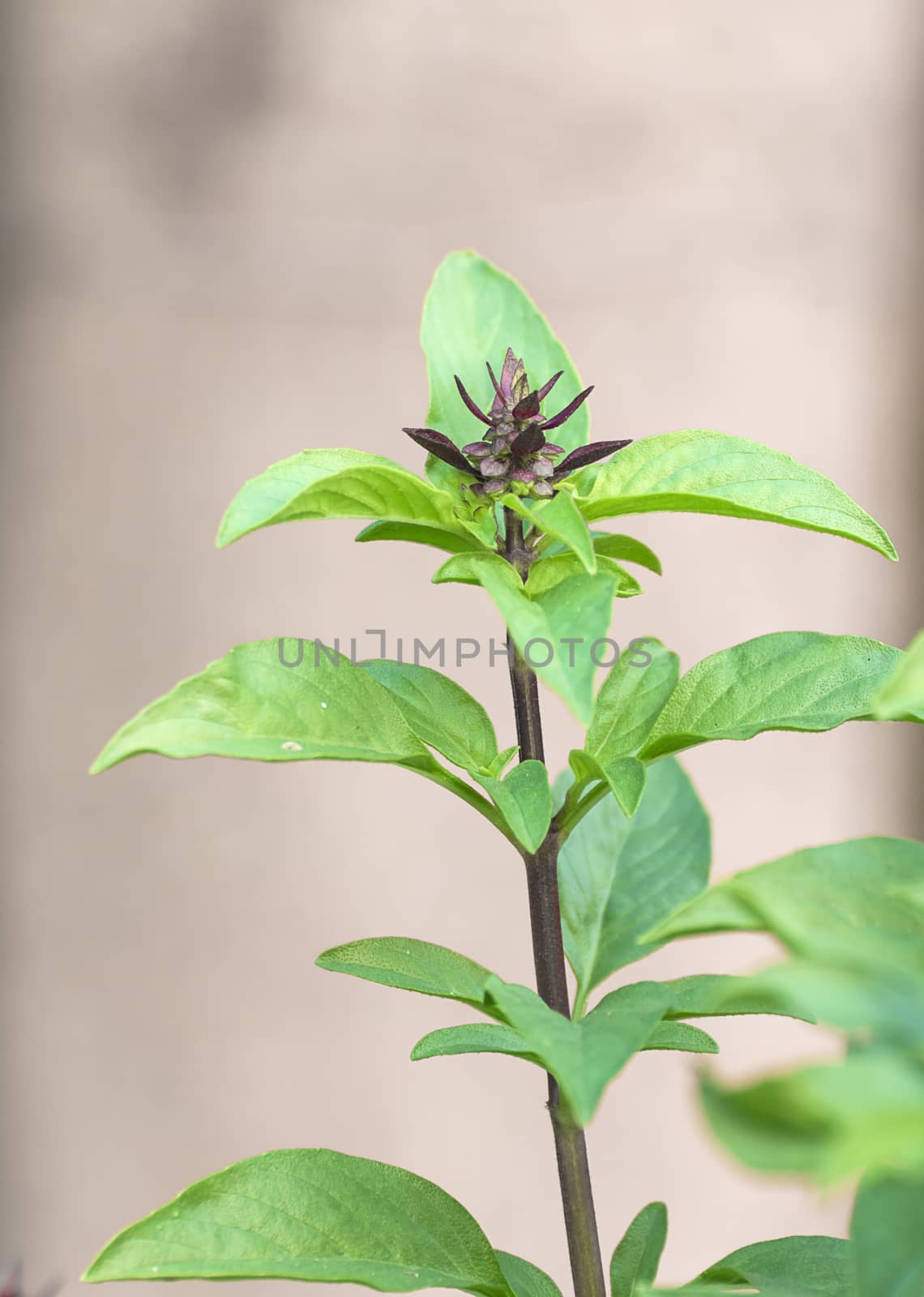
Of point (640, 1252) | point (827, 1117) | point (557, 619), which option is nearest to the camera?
point (827, 1117)

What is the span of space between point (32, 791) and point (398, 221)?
0.78 meters

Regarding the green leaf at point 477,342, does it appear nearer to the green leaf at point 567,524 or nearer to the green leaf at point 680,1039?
the green leaf at point 567,524

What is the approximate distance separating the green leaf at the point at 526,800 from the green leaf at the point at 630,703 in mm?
34

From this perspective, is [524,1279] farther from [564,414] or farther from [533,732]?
[564,414]

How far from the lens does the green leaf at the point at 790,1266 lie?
418 millimetres

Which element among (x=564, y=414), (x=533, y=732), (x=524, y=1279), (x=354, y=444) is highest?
(x=354, y=444)

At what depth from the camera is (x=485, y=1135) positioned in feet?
4.67

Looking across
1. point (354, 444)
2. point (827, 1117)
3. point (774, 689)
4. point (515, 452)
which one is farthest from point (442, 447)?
point (354, 444)

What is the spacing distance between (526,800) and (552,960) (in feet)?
0.23

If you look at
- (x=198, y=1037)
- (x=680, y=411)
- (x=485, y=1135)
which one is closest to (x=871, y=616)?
(x=680, y=411)

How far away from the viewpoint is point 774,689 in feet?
1.38

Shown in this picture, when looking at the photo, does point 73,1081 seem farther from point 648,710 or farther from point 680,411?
point 648,710

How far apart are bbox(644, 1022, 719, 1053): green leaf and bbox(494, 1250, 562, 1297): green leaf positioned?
11 cm

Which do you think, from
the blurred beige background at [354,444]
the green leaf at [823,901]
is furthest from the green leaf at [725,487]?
the blurred beige background at [354,444]
